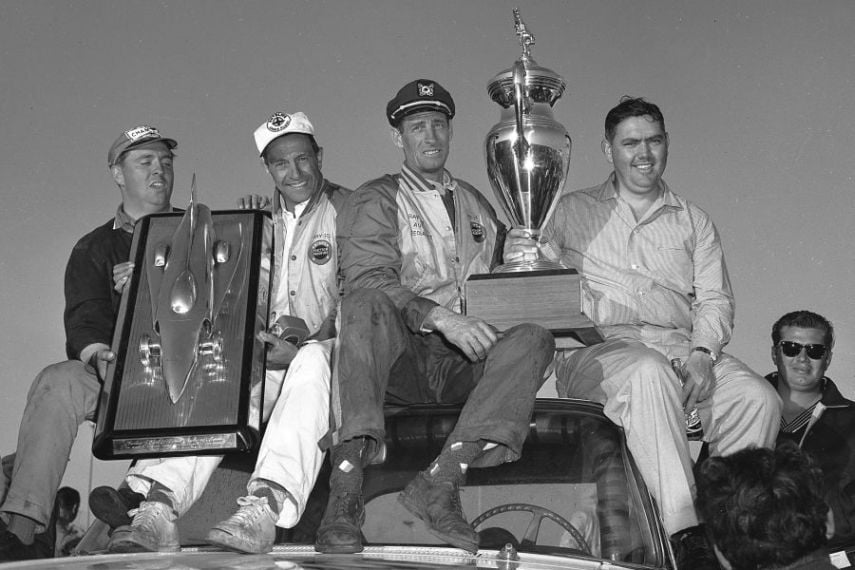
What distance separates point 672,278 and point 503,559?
167 centimetres

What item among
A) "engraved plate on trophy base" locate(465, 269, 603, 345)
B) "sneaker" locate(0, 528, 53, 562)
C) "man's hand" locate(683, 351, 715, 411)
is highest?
"engraved plate on trophy base" locate(465, 269, 603, 345)

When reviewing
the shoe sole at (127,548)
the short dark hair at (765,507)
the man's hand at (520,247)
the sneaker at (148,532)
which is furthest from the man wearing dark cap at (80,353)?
the short dark hair at (765,507)

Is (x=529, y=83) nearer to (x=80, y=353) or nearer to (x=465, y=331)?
(x=465, y=331)

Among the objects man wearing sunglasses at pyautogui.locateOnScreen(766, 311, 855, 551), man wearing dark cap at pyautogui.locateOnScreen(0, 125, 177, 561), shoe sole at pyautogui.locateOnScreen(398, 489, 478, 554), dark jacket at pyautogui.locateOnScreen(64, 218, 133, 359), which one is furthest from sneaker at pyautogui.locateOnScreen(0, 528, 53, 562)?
man wearing sunglasses at pyautogui.locateOnScreen(766, 311, 855, 551)

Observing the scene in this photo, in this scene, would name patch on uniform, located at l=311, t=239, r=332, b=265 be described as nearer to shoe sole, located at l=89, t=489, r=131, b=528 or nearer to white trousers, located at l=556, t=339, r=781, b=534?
white trousers, located at l=556, t=339, r=781, b=534

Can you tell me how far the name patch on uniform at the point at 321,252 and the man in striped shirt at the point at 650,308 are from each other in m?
0.71

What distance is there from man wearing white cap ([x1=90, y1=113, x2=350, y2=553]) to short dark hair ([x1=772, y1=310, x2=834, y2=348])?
1600mm

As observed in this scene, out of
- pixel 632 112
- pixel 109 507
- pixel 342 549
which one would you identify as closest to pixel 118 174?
pixel 109 507

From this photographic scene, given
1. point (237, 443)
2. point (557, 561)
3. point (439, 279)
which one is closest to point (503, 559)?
point (557, 561)

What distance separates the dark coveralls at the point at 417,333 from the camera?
10.3 feet

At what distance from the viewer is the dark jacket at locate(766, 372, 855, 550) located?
12.4ft

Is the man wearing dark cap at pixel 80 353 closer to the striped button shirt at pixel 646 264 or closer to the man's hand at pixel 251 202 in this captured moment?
the man's hand at pixel 251 202

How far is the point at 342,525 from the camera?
9.45 feet

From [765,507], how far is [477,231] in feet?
6.19
